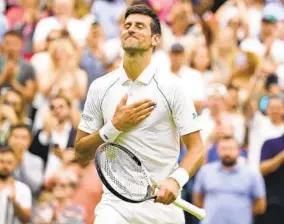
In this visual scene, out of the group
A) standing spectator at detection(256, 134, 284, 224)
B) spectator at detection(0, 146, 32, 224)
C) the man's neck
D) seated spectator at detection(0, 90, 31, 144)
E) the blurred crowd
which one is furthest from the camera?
seated spectator at detection(0, 90, 31, 144)

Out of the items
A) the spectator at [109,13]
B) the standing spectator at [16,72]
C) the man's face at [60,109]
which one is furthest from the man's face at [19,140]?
the spectator at [109,13]

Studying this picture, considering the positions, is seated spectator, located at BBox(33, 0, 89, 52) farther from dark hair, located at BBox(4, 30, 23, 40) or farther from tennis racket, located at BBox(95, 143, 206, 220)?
tennis racket, located at BBox(95, 143, 206, 220)

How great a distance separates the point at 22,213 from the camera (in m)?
12.0

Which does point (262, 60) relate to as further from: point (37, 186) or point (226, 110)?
point (37, 186)

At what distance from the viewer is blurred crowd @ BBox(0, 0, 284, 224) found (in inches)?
469

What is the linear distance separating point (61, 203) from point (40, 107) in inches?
90.4

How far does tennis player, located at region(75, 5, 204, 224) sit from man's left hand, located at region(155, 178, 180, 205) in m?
0.23

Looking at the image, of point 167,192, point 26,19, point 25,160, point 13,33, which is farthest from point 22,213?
point 167,192

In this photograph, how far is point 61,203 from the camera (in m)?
11.9

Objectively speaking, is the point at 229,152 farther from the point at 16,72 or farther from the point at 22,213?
the point at 16,72

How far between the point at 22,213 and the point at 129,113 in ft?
15.7

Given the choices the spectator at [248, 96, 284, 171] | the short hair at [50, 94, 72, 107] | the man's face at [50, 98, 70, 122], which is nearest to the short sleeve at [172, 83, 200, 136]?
the spectator at [248, 96, 284, 171]

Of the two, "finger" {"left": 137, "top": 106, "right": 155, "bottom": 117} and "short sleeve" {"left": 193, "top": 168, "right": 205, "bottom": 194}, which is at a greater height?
"finger" {"left": 137, "top": 106, "right": 155, "bottom": 117}

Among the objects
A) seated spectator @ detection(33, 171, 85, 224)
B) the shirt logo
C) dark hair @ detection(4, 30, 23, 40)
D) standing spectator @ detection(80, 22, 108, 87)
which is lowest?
seated spectator @ detection(33, 171, 85, 224)
